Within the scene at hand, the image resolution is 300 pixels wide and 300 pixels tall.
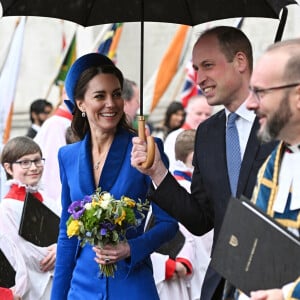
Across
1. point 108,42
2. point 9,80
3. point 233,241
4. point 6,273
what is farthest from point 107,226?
point 108,42

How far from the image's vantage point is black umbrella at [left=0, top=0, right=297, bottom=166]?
6.14 meters

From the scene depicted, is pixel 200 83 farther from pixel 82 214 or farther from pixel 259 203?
pixel 259 203

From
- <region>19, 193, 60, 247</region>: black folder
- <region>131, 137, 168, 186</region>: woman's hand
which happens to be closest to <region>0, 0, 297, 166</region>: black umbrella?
<region>131, 137, 168, 186</region>: woman's hand

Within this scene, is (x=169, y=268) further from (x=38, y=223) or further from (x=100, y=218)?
(x=100, y=218)

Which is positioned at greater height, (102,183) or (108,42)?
(108,42)

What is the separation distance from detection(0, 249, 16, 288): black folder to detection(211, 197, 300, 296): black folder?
293 centimetres

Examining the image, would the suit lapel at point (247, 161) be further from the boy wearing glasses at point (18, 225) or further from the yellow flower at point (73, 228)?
the boy wearing glasses at point (18, 225)

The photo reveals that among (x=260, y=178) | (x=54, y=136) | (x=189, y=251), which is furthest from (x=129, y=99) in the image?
(x=260, y=178)

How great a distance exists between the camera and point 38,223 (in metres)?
7.53

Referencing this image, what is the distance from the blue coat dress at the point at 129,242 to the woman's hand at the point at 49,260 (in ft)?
5.32

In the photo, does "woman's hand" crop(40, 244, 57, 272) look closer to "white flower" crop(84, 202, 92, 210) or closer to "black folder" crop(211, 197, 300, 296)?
"white flower" crop(84, 202, 92, 210)

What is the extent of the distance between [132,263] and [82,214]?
15.1 inches

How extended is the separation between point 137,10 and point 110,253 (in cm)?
162

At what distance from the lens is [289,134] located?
14.2 feet
